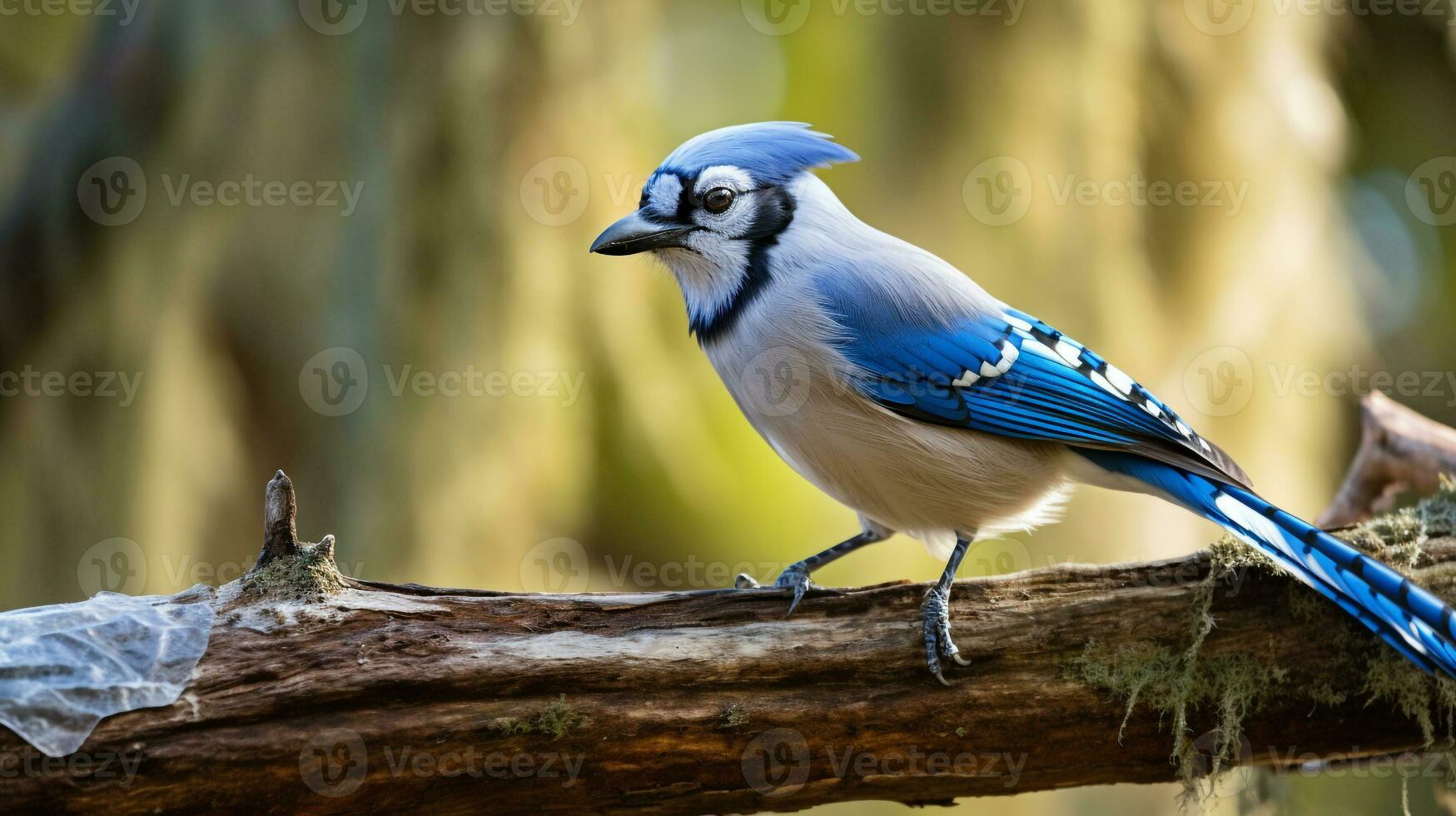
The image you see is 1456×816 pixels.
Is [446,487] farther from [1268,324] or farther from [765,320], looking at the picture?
[1268,324]

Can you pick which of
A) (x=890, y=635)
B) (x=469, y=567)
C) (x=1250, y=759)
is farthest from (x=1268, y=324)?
(x=469, y=567)

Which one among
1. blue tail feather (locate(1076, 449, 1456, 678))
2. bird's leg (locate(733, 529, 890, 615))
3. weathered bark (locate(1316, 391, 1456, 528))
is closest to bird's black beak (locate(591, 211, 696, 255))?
bird's leg (locate(733, 529, 890, 615))

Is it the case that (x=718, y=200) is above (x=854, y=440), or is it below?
above

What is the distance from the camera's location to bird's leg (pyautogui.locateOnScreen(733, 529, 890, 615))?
231 centimetres

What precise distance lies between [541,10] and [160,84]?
1414 millimetres

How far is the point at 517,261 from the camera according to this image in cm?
409

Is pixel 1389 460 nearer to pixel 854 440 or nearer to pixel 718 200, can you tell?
pixel 854 440

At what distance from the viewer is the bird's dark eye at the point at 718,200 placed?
2.52m

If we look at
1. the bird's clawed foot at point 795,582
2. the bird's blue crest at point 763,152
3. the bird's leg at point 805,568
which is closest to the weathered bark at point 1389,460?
the bird's leg at point 805,568

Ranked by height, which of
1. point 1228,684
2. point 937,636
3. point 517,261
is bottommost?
point 1228,684

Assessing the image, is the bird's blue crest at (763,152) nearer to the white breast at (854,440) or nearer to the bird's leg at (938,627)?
the white breast at (854,440)

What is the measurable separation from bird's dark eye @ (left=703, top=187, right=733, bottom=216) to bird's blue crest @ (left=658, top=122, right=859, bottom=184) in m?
0.06

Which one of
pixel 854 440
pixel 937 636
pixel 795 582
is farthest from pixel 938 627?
pixel 854 440

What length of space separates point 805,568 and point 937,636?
0.37 metres
